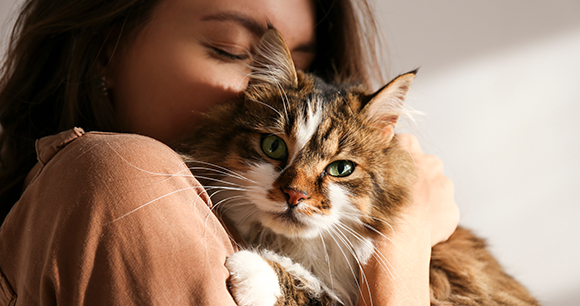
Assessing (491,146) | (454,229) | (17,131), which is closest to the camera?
(454,229)

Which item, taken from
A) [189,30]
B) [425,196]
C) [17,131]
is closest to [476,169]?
[425,196]

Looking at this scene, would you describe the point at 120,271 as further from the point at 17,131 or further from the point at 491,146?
the point at 491,146

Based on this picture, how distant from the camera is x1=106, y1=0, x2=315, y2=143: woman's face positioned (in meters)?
1.24

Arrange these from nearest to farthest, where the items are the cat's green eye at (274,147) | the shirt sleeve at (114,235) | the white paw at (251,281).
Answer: the shirt sleeve at (114,235) < the white paw at (251,281) < the cat's green eye at (274,147)

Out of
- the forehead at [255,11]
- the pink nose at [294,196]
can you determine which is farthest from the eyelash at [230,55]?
the pink nose at [294,196]

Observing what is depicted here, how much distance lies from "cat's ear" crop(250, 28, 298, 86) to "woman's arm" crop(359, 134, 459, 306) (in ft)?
1.62

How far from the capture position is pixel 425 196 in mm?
1326

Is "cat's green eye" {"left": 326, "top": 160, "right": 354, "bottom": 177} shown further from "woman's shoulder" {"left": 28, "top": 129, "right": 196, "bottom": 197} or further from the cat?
"woman's shoulder" {"left": 28, "top": 129, "right": 196, "bottom": 197}

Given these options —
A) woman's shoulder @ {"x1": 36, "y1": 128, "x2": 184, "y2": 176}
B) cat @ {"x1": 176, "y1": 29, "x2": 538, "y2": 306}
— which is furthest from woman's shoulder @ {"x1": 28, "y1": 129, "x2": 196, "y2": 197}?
cat @ {"x1": 176, "y1": 29, "x2": 538, "y2": 306}

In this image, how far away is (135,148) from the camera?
0.83 metres

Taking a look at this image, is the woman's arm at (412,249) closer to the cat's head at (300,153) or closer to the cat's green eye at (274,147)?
the cat's head at (300,153)

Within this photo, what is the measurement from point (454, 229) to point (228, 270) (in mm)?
948

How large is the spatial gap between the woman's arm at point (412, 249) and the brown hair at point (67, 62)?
2.05 ft

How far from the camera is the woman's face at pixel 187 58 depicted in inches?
48.6
